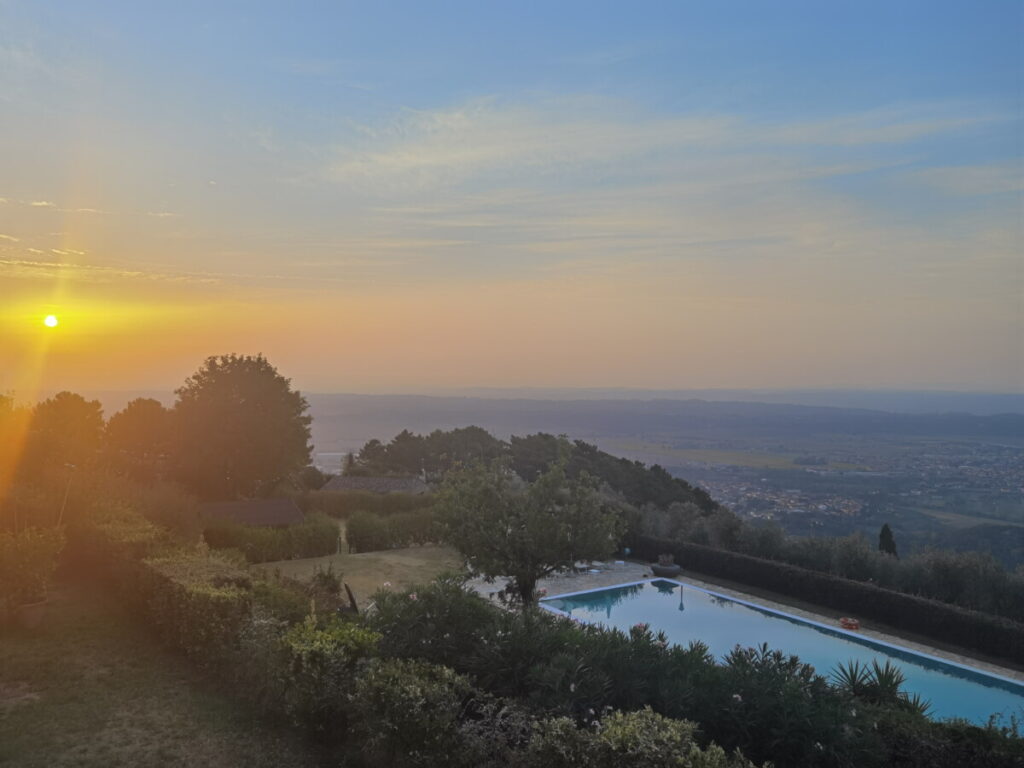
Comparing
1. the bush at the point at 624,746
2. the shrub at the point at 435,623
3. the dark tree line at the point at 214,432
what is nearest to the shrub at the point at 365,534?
the dark tree line at the point at 214,432

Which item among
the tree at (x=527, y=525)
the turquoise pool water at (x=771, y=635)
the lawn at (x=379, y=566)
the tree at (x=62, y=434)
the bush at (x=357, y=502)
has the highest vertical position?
the tree at (x=62, y=434)

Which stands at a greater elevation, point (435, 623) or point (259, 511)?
point (435, 623)

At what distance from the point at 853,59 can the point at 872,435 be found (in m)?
44.6

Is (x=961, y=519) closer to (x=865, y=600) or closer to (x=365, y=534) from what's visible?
(x=865, y=600)

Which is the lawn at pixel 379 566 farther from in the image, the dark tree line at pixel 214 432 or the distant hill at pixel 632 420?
the distant hill at pixel 632 420

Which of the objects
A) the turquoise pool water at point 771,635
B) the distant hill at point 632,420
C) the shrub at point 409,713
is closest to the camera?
the shrub at point 409,713

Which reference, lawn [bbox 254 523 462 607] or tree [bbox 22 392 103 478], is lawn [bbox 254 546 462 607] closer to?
lawn [bbox 254 523 462 607]

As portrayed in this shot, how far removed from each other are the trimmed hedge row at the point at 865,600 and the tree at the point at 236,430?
60.1 feet

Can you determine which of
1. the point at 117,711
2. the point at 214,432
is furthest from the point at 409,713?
the point at 214,432

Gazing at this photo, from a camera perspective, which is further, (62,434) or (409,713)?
(62,434)

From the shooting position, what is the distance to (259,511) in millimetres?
23672

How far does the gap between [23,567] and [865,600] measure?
16.7m

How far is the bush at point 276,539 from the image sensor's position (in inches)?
751

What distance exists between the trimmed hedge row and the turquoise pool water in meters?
1.45
